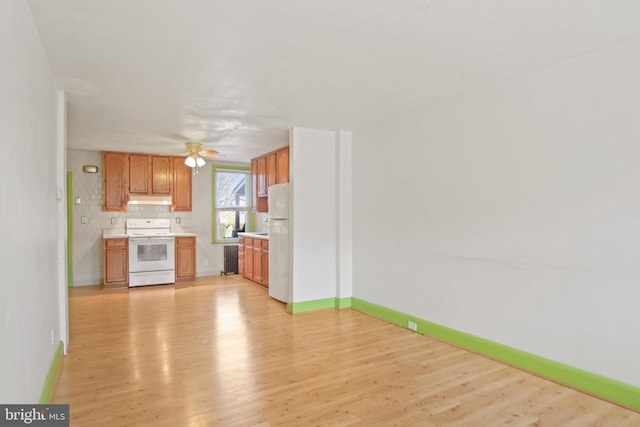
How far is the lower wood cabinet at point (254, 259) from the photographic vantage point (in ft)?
20.9

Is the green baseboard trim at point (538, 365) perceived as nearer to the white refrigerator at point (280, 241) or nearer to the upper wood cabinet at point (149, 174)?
the white refrigerator at point (280, 241)

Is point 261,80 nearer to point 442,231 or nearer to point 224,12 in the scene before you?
point 224,12

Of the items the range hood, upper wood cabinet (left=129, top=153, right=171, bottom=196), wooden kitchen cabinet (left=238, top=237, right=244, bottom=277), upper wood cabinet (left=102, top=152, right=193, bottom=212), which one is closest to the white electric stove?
the range hood

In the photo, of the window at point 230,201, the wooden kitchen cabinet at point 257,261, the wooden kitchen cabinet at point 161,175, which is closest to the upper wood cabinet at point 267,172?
the wooden kitchen cabinet at point 257,261

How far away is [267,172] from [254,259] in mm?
1735

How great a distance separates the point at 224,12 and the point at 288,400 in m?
2.58

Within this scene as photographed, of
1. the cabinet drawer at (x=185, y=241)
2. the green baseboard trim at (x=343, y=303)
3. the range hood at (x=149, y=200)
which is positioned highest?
the range hood at (x=149, y=200)

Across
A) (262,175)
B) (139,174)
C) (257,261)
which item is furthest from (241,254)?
(139,174)

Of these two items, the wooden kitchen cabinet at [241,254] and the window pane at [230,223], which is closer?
the wooden kitchen cabinet at [241,254]

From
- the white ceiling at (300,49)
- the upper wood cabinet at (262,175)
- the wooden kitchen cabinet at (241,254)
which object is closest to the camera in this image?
the white ceiling at (300,49)

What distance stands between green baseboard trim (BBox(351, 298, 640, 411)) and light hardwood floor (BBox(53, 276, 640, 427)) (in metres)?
0.08

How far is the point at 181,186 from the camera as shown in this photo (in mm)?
7289

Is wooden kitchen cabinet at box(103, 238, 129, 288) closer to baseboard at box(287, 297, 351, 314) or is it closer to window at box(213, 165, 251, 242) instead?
window at box(213, 165, 251, 242)

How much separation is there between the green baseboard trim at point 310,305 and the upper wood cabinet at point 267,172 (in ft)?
6.24
